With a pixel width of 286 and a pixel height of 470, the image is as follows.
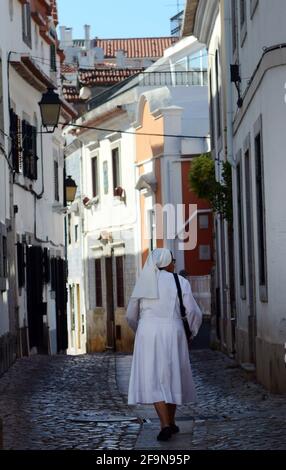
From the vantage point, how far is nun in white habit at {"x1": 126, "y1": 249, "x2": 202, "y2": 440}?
12.8 metres

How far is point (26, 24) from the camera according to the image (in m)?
30.0

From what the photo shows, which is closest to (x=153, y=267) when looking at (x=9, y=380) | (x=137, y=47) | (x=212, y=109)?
(x=9, y=380)

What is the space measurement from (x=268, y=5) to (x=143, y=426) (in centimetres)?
526

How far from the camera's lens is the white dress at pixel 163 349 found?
12.8 m

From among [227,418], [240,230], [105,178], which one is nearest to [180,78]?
[105,178]

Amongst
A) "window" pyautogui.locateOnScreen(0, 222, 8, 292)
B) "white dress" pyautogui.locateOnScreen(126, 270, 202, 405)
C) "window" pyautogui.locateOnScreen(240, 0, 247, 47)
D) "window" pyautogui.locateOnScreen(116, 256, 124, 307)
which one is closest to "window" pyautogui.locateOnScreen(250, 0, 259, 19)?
"window" pyautogui.locateOnScreen(240, 0, 247, 47)

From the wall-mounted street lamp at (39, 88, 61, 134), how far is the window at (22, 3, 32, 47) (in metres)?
4.20

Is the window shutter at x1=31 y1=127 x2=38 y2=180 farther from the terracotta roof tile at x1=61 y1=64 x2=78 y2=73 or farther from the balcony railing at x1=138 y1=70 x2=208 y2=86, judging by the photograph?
the terracotta roof tile at x1=61 y1=64 x2=78 y2=73

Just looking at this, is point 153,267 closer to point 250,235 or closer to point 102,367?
point 250,235

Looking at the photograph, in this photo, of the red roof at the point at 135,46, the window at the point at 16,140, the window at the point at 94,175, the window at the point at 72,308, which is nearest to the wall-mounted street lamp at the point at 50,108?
the window at the point at 16,140

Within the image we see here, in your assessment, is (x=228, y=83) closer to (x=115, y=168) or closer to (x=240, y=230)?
(x=240, y=230)

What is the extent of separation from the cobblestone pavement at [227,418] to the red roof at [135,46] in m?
62.5

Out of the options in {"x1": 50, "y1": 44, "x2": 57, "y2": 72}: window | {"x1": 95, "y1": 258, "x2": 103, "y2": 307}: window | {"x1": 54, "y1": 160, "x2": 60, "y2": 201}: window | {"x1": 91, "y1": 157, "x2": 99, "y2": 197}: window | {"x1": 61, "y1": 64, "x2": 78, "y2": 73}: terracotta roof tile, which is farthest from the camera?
{"x1": 61, "y1": 64, "x2": 78, "y2": 73}: terracotta roof tile

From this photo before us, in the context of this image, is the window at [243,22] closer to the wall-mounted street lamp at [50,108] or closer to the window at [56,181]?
the wall-mounted street lamp at [50,108]
